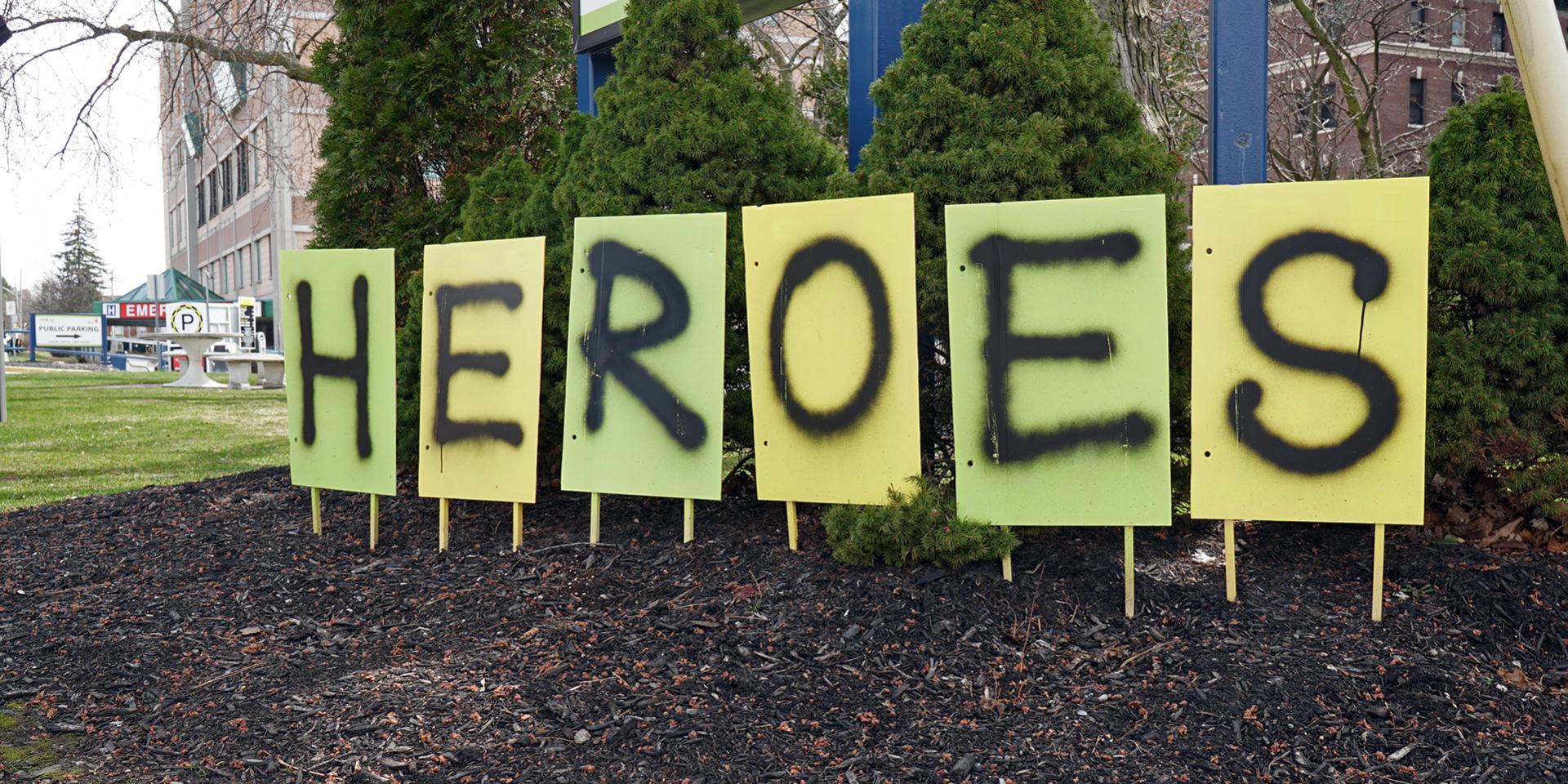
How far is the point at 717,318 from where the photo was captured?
4.28 meters

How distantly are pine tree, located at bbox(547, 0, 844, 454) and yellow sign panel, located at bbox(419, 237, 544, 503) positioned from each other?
0.47 m

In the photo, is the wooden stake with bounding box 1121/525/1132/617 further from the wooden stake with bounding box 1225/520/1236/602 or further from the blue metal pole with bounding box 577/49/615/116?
the blue metal pole with bounding box 577/49/615/116

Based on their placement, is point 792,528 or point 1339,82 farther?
point 1339,82

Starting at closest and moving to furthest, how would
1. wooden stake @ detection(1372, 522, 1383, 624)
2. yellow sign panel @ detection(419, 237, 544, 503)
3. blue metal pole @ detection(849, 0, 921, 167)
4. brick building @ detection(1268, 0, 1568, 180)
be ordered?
wooden stake @ detection(1372, 522, 1383, 624) → yellow sign panel @ detection(419, 237, 544, 503) → blue metal pole @ detection(849, 0, 921, 167) → brick building @ detection(1268, 0, 1568, 180)

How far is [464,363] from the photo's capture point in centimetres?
473

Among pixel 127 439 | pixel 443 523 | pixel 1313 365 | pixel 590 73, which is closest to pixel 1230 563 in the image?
pixel 1313 365

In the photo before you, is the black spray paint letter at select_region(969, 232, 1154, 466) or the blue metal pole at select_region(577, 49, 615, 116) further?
the blue metal pole at select_region(577, 49, 615, 116)

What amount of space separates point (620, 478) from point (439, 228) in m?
2.68

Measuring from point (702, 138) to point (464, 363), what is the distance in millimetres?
1303

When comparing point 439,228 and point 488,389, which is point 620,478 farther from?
point 439,228

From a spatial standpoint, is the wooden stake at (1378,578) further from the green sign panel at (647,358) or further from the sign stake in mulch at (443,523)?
the sign stake in mulch at (443,523)

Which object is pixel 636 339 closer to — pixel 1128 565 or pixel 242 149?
pixel 1128 565

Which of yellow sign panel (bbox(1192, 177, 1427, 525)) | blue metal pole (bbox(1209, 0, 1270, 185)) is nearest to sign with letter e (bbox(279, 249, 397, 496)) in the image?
yellow sign panel (bbox(1192, 177, 1427, 525))

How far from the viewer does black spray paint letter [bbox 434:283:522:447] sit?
4621 millimetres
